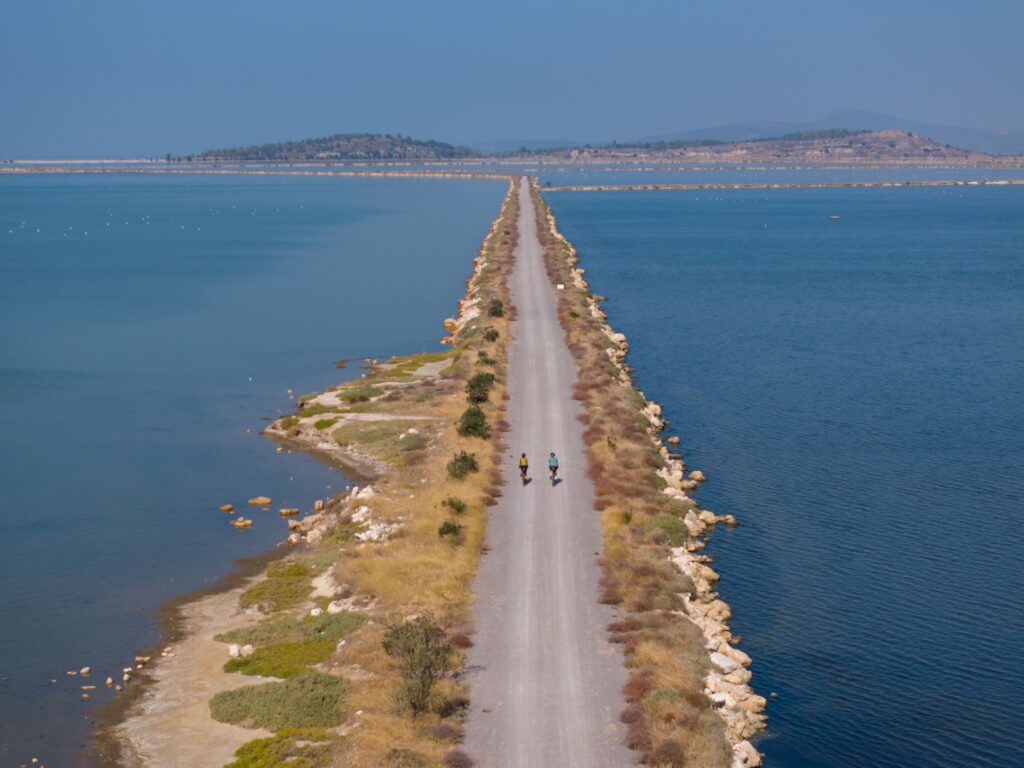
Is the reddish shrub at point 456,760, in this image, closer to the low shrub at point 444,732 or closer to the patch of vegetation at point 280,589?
the low shrub at point 444,732

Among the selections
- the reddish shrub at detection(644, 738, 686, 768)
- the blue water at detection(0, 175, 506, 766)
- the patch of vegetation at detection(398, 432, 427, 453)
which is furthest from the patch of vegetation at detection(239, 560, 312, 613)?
the reddish shrub at detection(644, 738, 686, 768)

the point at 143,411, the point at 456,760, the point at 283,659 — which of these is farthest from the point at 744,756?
the point at 143,411

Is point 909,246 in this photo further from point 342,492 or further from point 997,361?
point 342,492

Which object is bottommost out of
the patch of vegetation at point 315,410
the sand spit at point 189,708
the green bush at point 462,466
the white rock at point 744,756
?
the sand spit at point 189,708

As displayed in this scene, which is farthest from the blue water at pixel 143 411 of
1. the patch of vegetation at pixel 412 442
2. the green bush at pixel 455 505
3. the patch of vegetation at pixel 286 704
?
the green bush at pixel 455 505

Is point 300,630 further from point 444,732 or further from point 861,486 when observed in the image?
point 861,486
